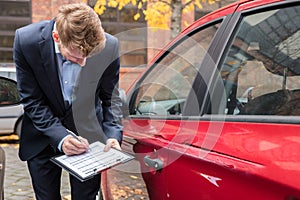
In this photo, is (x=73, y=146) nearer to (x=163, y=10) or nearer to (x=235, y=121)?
(x=235, y=121)

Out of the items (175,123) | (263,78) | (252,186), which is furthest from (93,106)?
(252,186)

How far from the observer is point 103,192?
2705mm

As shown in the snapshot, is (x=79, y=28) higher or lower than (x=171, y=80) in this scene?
higher

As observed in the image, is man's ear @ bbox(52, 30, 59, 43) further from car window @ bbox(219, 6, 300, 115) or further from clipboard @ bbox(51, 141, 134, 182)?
car window @ bbox(219, 6, 300, 115)

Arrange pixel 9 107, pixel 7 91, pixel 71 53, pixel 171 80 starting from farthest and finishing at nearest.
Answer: pixel 9 107
pixel 7 91
pixel 171 80
pixel 71 53

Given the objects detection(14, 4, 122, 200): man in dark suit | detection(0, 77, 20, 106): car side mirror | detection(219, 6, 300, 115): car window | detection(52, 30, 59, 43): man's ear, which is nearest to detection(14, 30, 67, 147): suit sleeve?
detection(14, 4, 122, 200): man in dark suit

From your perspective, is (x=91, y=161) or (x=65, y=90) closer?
(x=91, y=161)

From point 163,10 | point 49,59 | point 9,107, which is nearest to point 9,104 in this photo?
point 9,107

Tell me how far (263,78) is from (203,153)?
1.88 feet

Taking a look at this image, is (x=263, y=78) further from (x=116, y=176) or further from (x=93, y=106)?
(x=116, y=176)

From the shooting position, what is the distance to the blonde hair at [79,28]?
1732 millimetres

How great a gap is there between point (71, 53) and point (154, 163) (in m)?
0.68

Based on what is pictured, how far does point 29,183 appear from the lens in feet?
16.2

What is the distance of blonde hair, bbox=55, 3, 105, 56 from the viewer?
1732 millimetres
